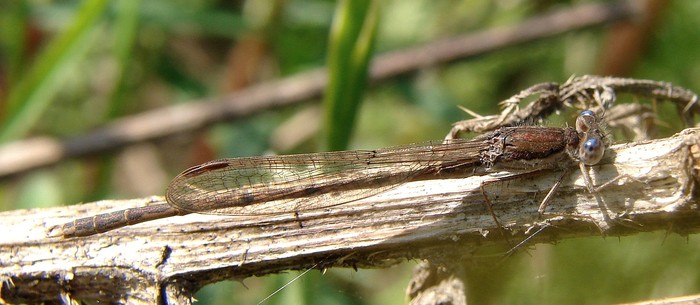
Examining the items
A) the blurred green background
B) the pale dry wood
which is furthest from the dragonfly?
the blurred green background

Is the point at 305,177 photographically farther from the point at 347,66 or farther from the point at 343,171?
the point at 347,66

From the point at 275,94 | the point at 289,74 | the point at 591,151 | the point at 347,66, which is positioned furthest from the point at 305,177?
the point at 289,74

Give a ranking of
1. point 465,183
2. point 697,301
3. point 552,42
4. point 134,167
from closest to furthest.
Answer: point 697,301 < point 465,183 < point 552,42 < point 134,167

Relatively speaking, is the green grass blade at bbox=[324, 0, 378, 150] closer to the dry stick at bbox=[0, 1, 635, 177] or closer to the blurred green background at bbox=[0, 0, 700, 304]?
the blurred green background at bbox=[0, 0, 700, 304]

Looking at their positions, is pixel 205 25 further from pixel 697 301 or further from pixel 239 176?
pixel 697 301

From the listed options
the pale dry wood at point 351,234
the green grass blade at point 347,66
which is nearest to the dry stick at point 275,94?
the green grass blade at point 347,66

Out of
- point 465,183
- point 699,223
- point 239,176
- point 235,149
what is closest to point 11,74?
point 235,149

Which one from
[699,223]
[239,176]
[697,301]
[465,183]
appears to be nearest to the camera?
[697,301]

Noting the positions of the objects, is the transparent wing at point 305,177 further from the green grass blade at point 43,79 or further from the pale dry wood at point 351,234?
the green grass blade at point 43,79
